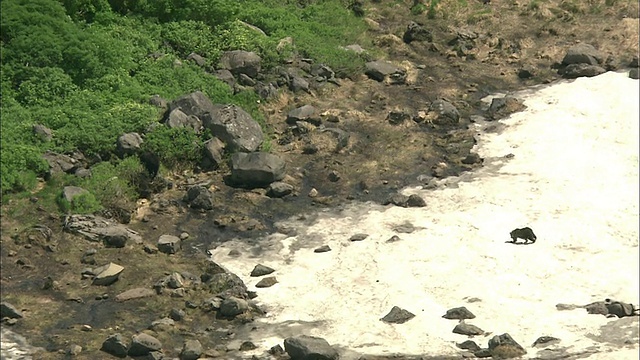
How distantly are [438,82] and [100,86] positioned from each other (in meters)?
7.99

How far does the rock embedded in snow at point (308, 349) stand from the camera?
15.8 m

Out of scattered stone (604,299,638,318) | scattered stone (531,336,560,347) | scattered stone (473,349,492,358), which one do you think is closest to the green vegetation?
scattered stone (473,349,492,358)

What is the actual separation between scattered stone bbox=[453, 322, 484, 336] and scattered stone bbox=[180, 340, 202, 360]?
367 cm

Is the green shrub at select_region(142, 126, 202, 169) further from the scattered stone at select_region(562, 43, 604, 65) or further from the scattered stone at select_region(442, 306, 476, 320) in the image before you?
the scattered stone at select_region(562, 43, 604, 65)

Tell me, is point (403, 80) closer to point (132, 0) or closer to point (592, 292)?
point (132, 0)

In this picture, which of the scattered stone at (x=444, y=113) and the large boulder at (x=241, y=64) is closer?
the scattered stone at (x=444, y=113)

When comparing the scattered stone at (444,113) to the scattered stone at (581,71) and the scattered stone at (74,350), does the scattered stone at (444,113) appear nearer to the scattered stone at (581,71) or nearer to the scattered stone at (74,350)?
the scattered stone at (581,71)

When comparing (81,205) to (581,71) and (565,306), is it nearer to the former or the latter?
(565,306)

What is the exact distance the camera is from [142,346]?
16.2 metres

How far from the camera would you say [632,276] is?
59.9ft

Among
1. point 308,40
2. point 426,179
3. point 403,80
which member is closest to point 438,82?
point 403,80

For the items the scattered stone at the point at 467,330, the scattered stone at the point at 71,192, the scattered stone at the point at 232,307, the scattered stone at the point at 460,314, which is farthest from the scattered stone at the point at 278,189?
the scattered stone at the point at 467,330

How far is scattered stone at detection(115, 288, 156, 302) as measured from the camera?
59.0ft

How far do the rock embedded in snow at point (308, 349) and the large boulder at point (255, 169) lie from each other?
627 cm
